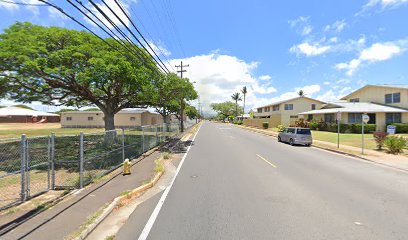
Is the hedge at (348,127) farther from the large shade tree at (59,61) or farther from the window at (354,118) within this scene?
the large shade tree at (59,61)

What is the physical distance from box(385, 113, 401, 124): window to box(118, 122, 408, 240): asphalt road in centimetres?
A: 2937

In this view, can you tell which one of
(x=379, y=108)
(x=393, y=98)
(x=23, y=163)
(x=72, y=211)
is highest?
(x=393, y=98)

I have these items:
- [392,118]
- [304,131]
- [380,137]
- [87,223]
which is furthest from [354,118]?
[87,223]

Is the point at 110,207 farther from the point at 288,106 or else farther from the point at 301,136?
the point at 288,106

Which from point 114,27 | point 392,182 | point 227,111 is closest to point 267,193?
point 392,182

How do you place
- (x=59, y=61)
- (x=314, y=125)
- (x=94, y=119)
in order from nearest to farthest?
(x=59, y=61) < (x=314, y=125) < (x=94, y=119)

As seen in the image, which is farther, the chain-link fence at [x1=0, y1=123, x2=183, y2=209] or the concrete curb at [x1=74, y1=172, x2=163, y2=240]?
the chain-link fence at [x1=0, y1=123, x2=183, y2=209]

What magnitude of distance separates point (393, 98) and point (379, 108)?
4014 millimetres

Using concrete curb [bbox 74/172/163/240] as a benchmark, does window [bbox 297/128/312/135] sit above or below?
above

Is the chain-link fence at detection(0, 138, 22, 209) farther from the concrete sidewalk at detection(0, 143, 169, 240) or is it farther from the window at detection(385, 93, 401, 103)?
the window at detection(385, 93, 401, 103)

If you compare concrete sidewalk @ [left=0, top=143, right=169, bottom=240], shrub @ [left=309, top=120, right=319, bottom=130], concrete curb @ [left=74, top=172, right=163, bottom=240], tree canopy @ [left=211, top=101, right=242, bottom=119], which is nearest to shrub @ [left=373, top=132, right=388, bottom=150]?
concrete curb @ [left=74, top=172, right=163, bottom=240]

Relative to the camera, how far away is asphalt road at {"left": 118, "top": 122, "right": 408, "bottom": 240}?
15.9 feet

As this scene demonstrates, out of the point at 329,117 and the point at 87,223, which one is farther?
the point at 329,117

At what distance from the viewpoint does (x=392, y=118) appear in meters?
34.2
